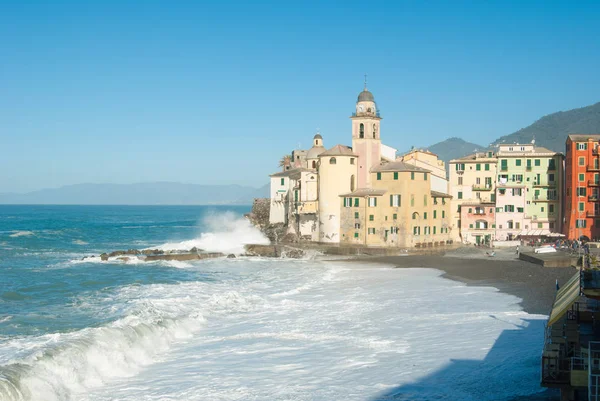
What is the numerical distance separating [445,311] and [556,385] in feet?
48.8

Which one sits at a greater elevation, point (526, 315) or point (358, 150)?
point (358, 150)

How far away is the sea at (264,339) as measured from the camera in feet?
60.8

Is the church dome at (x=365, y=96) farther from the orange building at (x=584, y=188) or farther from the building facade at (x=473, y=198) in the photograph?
the orange building at (x=584, y=188)

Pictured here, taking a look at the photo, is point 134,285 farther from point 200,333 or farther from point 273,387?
point 273,387

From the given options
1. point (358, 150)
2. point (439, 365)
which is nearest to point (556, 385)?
point (439, 365)

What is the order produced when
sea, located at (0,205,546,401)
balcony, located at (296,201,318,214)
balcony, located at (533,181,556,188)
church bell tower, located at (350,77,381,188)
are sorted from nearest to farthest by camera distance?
1. sea, located at (0,205,546,401)
2. church bell tower, located at (350,77,381,188)
3. balcony, located at (296,201,318,214)
4. balcony, located at (533,181,556,188)

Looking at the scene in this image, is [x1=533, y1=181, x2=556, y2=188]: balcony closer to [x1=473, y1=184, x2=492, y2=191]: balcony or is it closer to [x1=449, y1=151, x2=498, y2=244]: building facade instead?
[x1=449, y1=151, x2=498, y2=244]: building facade

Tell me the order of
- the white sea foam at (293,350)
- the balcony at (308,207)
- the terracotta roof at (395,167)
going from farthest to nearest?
1. the balcony at (308,207)
2. the terracotta roof at (395,167)
3. the white sea foam at (293,350)

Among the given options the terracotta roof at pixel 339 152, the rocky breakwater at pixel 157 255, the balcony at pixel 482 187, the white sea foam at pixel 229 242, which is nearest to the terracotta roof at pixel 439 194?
the balcony at pixel 482 187

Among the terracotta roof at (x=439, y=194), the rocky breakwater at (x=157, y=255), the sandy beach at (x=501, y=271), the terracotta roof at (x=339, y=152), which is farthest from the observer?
the terracotta roof at (x=439, y=194)

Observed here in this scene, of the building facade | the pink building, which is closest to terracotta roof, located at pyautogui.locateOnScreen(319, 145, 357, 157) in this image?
the building facade

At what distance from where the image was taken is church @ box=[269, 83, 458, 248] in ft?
193

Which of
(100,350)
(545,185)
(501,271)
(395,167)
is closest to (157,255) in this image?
(395,167)

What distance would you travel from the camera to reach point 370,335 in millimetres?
24500
